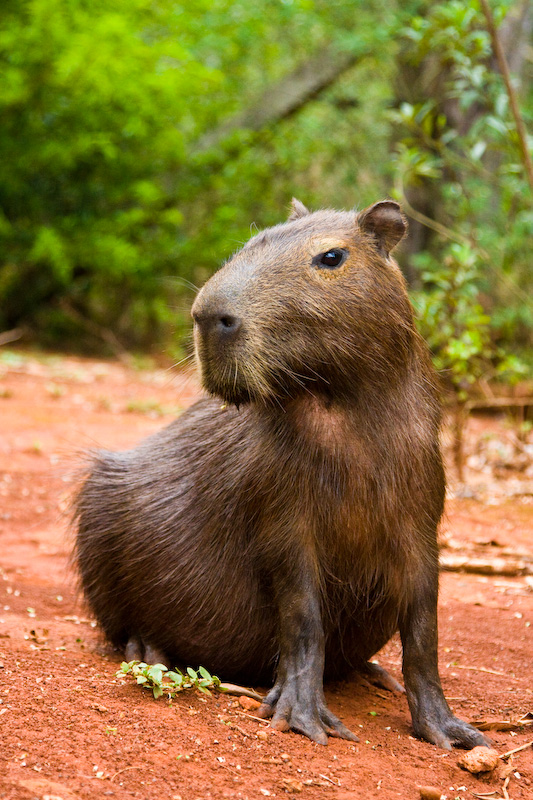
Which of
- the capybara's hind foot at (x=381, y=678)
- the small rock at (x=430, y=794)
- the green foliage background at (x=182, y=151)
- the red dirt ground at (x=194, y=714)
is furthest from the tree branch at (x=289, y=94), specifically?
the small rock at (x=430, y=794)

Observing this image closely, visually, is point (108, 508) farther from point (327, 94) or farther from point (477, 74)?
point (327, 94)

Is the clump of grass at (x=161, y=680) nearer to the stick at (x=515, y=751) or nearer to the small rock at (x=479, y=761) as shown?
the small rock at (x=479, y=761)

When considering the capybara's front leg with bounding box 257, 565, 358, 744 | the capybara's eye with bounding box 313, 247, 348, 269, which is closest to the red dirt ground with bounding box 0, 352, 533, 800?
the capybara's front leg with bounding box 257, 565, 358, 744

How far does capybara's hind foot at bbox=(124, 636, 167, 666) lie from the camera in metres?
3.25

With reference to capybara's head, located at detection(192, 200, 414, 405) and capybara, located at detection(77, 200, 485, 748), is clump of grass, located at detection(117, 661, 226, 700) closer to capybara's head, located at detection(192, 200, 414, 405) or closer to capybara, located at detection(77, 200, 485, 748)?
capybara, located at detection(77, 200, 485, 748)

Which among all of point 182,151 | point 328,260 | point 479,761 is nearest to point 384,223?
point 328,260

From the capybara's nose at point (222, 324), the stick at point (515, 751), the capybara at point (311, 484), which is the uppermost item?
the capybara's nose at point (222, 324)

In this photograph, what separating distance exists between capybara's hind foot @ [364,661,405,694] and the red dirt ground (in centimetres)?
5

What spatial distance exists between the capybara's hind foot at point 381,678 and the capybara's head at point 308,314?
3.98 feet

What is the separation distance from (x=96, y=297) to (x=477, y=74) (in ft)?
29.0

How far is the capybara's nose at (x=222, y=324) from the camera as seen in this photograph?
257 centimetres

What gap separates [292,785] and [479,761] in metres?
0.64

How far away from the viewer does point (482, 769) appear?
2605 millimetres

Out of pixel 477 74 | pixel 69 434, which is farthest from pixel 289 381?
pixel 69 434
